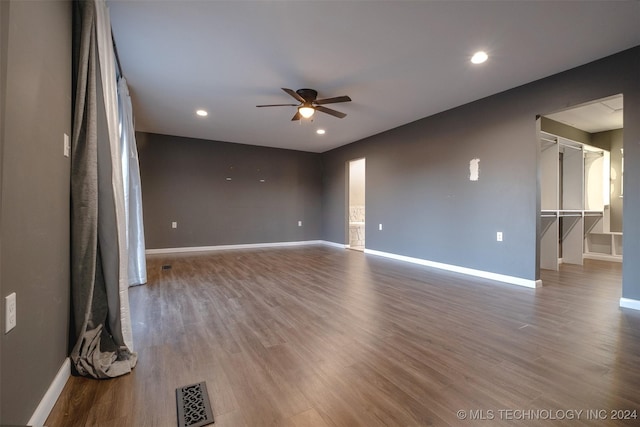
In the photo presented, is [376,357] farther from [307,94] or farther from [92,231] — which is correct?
[307,94]

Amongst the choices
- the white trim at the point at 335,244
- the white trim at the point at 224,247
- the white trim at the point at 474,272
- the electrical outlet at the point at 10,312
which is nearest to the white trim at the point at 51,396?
the electrical outlet at the point at 10,312

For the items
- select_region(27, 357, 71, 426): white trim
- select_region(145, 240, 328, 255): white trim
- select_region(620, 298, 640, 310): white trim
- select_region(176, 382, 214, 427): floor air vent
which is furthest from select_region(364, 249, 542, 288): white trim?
select_region(27, 357, 71, 426): white trim

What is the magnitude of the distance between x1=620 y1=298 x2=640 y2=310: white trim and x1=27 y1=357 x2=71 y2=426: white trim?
4317 mm

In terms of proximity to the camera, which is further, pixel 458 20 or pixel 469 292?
pixel 469 292

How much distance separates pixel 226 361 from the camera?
172cm

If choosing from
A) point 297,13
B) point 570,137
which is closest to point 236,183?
point 297,13

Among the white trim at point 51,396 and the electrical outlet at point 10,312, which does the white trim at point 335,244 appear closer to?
the white trim at point 51,396

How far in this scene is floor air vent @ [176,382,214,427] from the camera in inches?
48.1

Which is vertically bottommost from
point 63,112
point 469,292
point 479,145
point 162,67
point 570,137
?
point 469,292

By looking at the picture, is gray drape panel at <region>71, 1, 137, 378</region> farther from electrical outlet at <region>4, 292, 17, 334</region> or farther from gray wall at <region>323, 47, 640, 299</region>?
gray wall at <region>323, 47, 640, 299</region>

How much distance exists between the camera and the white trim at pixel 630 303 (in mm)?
2580

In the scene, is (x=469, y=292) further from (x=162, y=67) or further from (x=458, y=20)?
(x=162, y=67)

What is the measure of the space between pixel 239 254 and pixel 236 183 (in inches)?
68.3

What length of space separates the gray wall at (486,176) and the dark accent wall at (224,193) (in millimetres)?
2261
